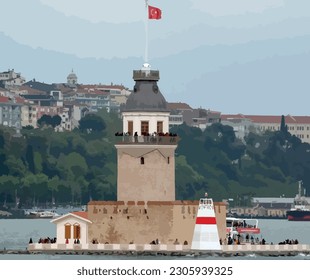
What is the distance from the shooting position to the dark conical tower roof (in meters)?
84.3

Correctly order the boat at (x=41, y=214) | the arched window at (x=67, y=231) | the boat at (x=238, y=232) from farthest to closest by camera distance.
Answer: the boat at (x=41, y=214)
the boat at (x=238, y=232)
the arched window at (x=67, y=231)

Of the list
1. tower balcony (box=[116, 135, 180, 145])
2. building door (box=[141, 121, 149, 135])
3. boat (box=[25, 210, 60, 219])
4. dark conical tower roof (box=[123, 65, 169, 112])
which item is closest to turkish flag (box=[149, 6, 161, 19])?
dark conical tower roof (box=[123, 65, 169, 112])

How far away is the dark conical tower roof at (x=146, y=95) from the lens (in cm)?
8431

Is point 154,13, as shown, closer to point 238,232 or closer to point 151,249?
point 238,232

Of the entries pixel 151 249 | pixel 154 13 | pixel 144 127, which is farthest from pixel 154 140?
pixel 154 13

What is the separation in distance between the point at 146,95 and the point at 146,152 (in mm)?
2170

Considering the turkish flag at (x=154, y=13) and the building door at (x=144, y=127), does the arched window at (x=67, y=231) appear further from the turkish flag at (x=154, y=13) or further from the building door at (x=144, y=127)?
the turkish flag at (x=154, y=13)

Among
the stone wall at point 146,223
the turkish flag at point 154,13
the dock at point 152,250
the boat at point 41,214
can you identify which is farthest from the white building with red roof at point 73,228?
the boat at point 41,214

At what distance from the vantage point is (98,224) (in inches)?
3327

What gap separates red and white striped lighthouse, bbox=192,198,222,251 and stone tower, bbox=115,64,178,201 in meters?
3.00

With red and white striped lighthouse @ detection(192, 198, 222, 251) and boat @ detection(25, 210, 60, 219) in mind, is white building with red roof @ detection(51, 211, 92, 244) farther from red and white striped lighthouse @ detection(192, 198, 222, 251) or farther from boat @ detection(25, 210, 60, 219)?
boat @ detection(25, 210, 60, 219)
